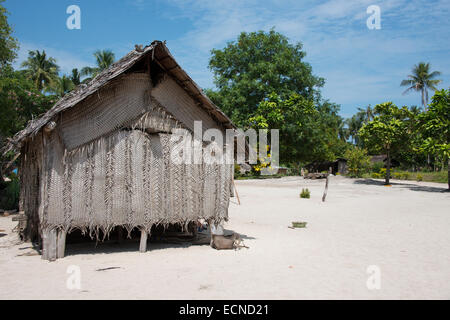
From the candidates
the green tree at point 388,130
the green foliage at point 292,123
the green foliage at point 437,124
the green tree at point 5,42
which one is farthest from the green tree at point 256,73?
the green tree at point 5,42

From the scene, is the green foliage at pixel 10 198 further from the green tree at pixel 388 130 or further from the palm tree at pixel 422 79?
the palm tree at pixel 422 79

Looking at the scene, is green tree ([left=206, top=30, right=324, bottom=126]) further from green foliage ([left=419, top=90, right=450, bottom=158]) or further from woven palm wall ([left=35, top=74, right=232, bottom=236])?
woven palm wall ([left=35, top=74, right=232, bottom=236])

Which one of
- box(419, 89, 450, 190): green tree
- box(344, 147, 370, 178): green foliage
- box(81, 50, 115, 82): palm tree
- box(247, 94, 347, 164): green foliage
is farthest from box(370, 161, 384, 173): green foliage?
box(81, 50, 115, 82): palm tree

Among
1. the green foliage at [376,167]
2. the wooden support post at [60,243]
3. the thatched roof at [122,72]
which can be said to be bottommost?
the wooden support post at [60,243]

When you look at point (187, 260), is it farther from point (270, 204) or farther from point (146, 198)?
point (270, 204)

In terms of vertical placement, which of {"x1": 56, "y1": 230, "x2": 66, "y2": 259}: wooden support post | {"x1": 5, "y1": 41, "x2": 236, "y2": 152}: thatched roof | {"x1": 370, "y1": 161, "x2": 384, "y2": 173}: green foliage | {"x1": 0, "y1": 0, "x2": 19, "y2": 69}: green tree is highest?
{"x1": 0, "y1": 0, "x2": 19, "y2": 69}: green tree

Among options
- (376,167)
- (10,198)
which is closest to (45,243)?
(10,198)

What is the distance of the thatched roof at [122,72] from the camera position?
6.79 metres

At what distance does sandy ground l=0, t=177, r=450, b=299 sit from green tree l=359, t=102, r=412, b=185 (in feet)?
61.7

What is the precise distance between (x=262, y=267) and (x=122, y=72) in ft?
15.5

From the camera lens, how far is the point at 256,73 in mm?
32750

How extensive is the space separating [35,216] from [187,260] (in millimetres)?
4142

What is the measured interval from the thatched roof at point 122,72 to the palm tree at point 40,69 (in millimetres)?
33402

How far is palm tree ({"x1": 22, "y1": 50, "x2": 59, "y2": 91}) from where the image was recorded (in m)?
37.2
